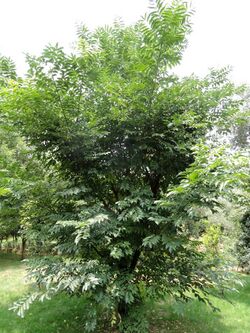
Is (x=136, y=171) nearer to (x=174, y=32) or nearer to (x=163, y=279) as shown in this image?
(x=163, y=279)

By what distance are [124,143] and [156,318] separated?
3.64 metres

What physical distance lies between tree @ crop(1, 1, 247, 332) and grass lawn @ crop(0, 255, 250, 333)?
3.50 ft

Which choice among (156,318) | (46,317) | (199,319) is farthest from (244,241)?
(46,317)

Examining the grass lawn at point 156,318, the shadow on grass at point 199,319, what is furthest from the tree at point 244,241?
the shadow on grass at point 199,319

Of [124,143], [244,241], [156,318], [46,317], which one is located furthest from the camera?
[244,241]

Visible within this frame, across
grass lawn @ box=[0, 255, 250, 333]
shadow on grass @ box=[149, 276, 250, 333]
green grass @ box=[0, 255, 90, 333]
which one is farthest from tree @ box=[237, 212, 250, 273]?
green grass @ box=[0, 255, 90, 333]

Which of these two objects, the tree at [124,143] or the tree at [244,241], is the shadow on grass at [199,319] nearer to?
the tree at [124,143]

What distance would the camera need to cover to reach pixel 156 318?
5512 mm

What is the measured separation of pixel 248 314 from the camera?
611cm

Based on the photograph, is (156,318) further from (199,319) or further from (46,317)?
(46,317)

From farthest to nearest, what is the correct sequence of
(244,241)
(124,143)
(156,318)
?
(244,241)
(156,318)
(124,143)

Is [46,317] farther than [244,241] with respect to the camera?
No

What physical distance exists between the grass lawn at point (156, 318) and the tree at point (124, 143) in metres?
1.07

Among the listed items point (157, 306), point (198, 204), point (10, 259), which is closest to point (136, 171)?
point (198, 204)
